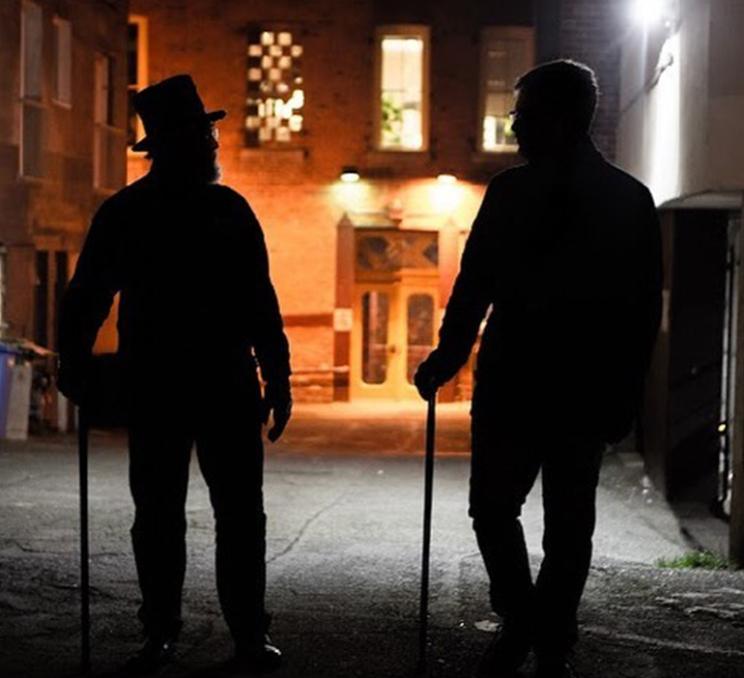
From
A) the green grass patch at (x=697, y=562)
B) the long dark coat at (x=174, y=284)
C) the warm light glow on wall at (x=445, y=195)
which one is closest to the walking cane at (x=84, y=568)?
the long dark coat at (x=174, y=284)

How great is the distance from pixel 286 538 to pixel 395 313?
750 inches

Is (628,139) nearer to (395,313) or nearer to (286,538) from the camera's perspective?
(286,538)

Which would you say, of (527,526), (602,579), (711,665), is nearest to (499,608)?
(711,665)

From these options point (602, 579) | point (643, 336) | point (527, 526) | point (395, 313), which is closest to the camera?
point (643, 336)

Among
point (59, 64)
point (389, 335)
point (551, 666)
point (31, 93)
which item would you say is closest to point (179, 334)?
point (551, 666)

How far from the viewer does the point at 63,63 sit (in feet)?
70.5

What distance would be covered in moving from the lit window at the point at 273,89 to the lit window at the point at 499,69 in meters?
3.43

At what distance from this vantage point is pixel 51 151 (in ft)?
68.3

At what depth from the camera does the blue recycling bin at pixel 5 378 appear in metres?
17.9

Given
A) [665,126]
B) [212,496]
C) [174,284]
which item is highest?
[665,126]

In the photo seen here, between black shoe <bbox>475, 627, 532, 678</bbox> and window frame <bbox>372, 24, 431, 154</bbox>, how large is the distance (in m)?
23.9

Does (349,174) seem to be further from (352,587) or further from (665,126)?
(352,587)

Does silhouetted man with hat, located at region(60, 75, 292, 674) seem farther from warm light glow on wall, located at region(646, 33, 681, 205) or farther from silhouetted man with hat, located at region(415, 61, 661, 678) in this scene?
warm light glow on wall, located at region(646, 33, 681, 205)

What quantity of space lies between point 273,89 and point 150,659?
24198mm
